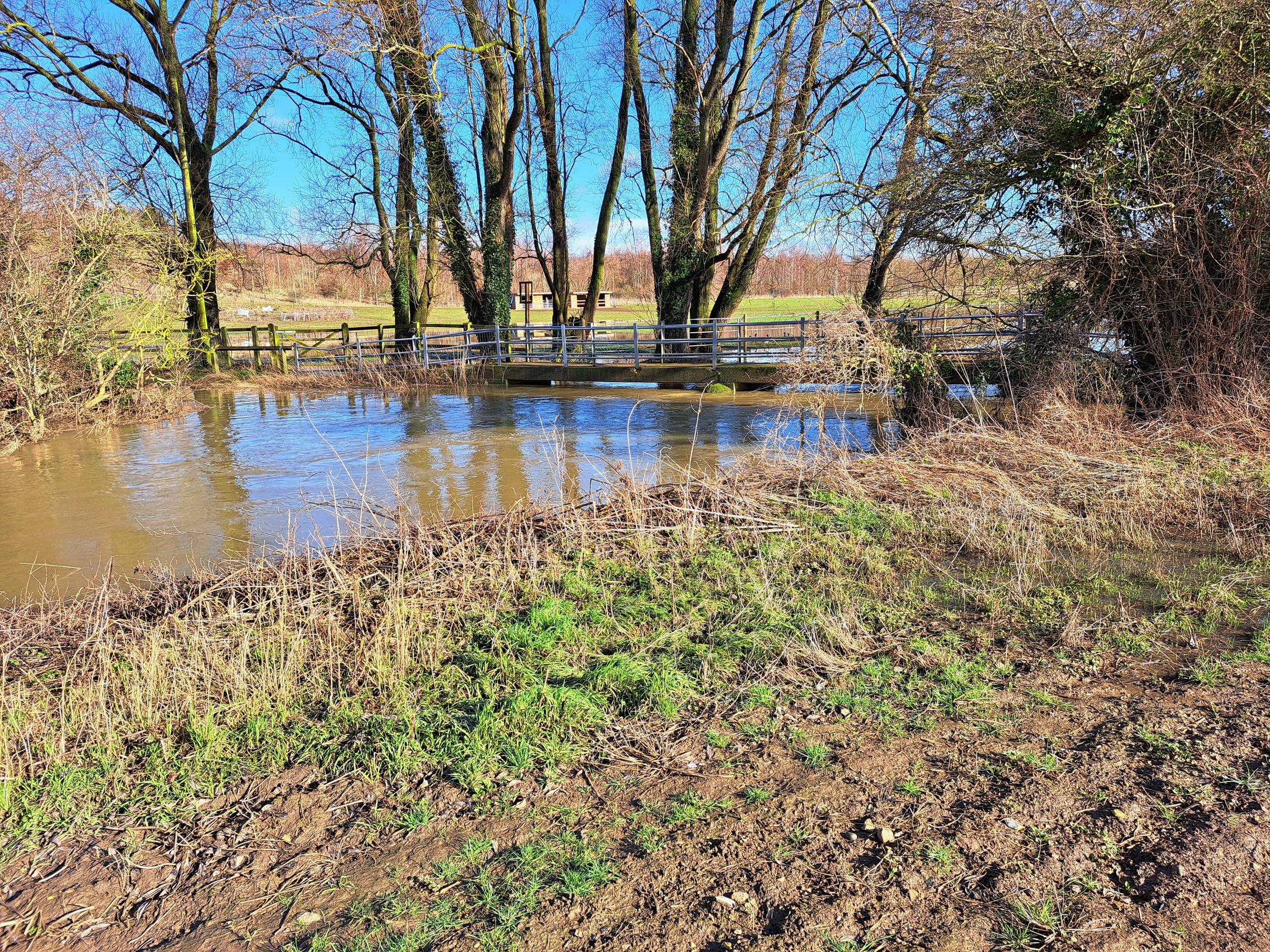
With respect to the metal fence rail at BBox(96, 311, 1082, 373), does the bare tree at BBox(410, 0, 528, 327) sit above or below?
above

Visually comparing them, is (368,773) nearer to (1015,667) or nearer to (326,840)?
(326,840)

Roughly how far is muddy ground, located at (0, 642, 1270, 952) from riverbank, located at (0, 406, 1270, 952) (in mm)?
13

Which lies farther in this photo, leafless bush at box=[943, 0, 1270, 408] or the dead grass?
leafless bush at box=[943, 0, 1270, 408]

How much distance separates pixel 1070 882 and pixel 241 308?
77.3m

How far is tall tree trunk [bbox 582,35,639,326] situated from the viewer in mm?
24031

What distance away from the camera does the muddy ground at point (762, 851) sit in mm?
2547

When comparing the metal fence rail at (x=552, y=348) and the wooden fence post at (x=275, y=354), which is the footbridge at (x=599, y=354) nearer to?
the metal fence rail at (x=552, y=348)

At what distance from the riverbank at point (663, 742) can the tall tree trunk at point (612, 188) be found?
2077 cm

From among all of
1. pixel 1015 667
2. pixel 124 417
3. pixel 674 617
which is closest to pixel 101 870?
pixel 674 617

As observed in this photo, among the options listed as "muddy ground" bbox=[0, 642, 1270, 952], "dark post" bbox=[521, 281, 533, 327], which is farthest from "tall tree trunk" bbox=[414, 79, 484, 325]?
"muddy ground" bbox=[0, 642, 1270, 952]

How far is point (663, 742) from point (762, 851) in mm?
923

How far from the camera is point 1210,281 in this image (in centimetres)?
1002

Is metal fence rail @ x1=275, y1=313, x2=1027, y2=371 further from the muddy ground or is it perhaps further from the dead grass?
the muddy ground

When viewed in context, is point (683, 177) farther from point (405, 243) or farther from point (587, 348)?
point (405, 243)
